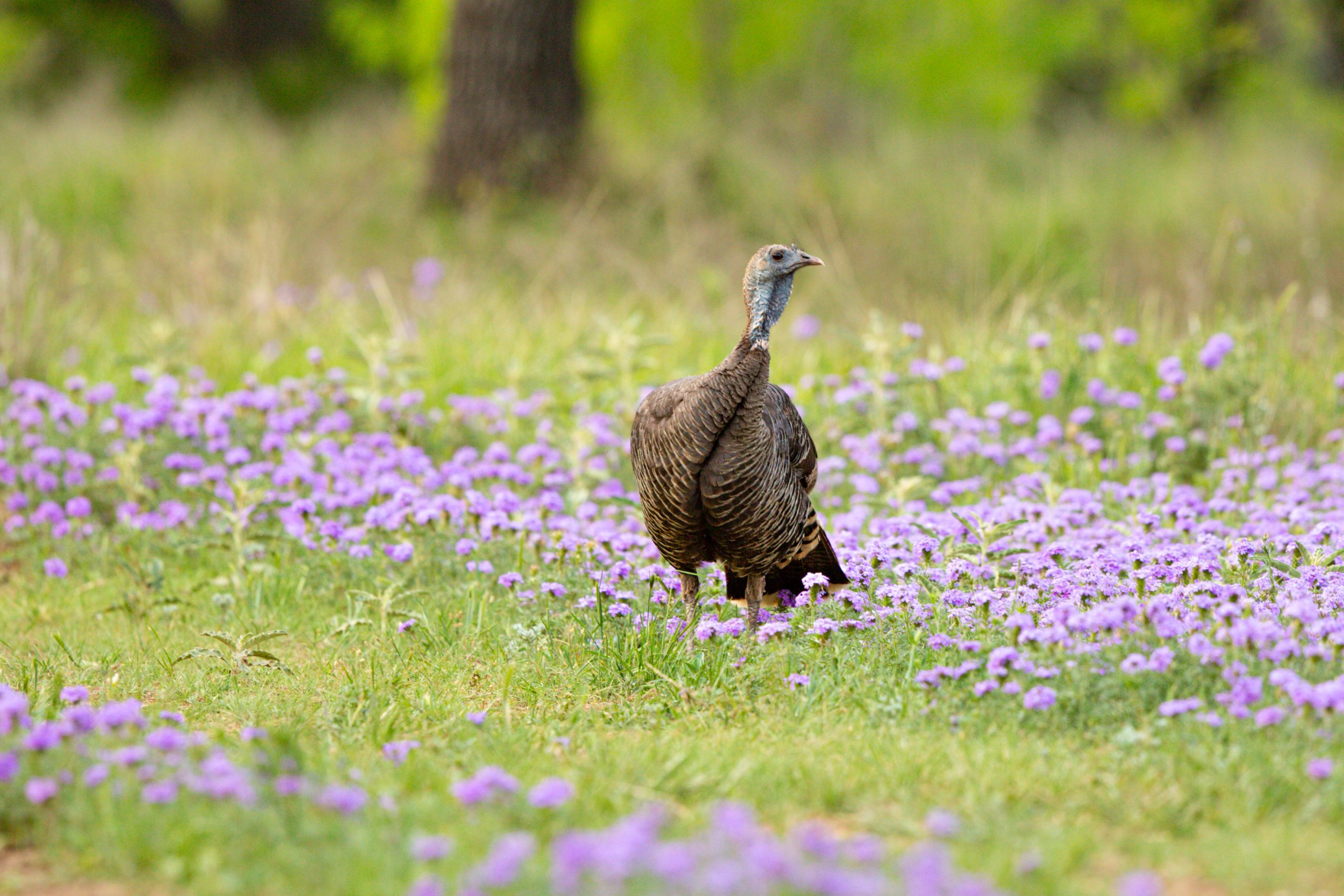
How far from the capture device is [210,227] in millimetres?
10023

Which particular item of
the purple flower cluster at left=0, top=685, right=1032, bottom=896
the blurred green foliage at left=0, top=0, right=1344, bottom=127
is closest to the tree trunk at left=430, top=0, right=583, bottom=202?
the blurred green foliage at left=0, top=0, right=1344, bottom=127

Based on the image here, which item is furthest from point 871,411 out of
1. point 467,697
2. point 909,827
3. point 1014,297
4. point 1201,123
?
point 1201,123

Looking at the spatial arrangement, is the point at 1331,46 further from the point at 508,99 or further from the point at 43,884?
the point at 43,884

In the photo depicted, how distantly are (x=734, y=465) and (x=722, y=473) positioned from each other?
1.8 inches

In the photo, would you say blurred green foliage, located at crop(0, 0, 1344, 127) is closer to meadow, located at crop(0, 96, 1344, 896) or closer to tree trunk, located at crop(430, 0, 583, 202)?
tree trunk, located at crop(430, 0, 583, 202)

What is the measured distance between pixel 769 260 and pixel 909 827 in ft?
6.37

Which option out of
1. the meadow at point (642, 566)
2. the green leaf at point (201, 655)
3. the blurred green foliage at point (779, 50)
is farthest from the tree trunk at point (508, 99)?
the green leaf at point (201, 655)

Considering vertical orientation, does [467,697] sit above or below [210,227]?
below

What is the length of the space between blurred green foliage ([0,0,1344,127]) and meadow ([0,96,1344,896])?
173 inches

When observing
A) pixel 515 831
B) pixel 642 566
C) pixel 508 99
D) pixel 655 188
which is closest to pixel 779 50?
pixel 655 188

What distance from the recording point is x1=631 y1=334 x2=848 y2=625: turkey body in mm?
4191

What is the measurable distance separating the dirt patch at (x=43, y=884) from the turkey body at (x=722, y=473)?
1.92m

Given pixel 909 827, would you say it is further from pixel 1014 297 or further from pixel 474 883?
pixel 1014 297

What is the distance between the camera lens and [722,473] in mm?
4176
